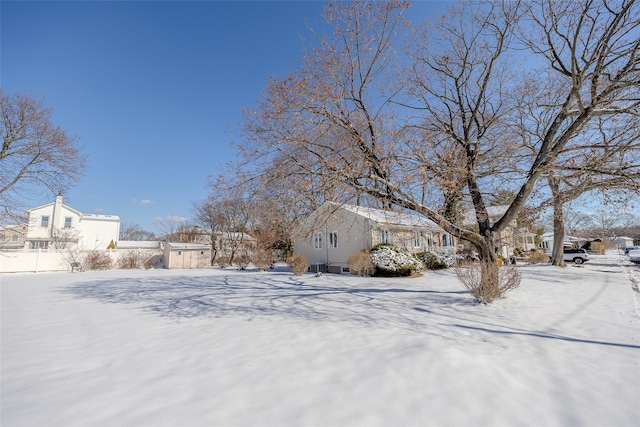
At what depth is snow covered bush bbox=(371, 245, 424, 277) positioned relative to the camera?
628 inches

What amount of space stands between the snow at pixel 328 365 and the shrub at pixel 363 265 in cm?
822

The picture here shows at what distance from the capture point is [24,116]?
58.7 ft

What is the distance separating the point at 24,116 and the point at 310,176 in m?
21.2

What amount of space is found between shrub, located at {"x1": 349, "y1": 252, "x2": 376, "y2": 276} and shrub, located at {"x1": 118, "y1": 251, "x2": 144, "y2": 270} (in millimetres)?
20240

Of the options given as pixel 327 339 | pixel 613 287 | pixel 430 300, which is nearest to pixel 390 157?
pixel 430 300

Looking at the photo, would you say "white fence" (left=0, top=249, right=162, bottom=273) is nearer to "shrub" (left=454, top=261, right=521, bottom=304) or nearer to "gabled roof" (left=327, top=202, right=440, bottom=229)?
"gabled roof" (left=327, top=202, right=440, bottom=229)

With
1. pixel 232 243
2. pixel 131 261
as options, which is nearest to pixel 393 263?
pixel 232 243

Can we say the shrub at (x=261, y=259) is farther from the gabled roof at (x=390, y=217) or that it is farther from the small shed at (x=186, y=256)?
the small shed at (x=186, y=256)

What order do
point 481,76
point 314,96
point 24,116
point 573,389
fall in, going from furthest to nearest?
1. point 24,116
2. point 481,76
3. point 314,96
4. point 573,389

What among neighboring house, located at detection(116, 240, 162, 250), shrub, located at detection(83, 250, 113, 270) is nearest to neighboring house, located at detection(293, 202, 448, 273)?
Result: shrub, located at detection(83, 250, 113, 270)

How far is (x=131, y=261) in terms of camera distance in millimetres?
25547

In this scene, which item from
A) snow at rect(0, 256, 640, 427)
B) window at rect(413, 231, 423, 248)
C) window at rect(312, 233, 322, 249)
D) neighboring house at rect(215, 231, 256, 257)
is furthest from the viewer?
neighboring house at rect(215, 231, 256, 257)

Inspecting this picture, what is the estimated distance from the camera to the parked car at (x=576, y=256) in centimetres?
2512

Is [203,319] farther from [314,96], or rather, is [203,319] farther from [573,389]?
[573,389]
